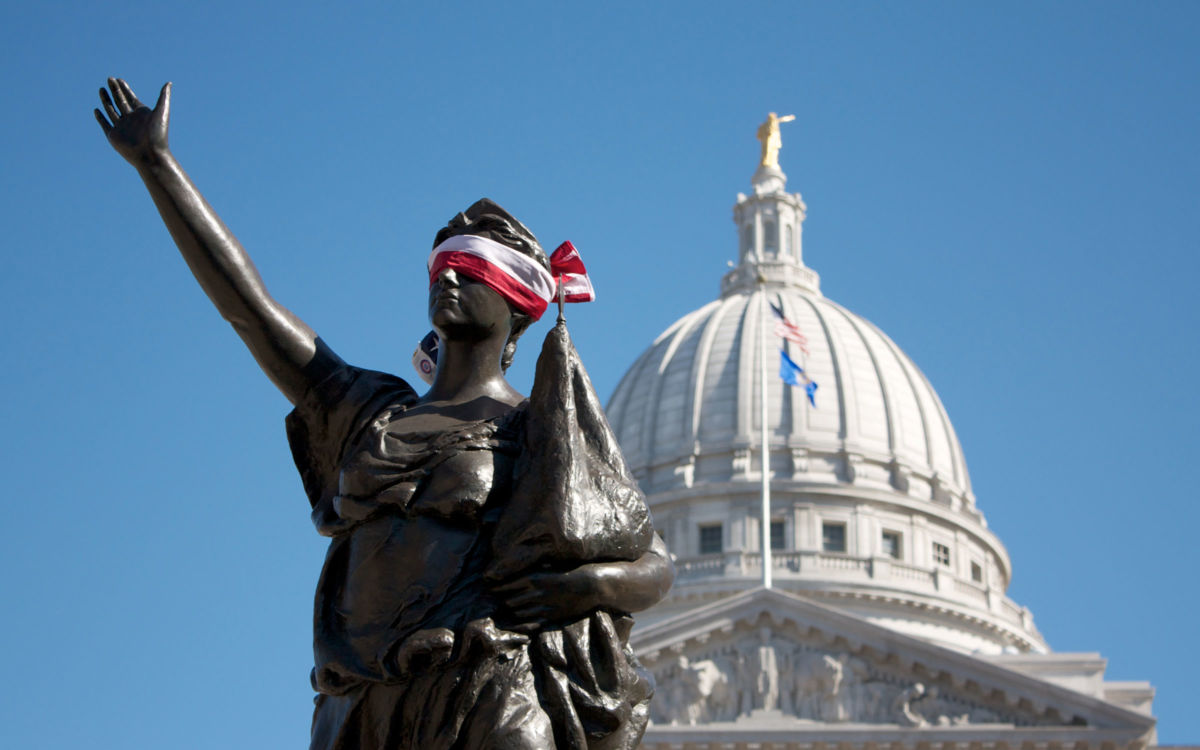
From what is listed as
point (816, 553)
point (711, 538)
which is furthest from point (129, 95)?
point (711, 538)

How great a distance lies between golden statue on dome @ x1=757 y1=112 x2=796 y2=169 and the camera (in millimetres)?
91312

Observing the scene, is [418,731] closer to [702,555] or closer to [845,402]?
[702,555]

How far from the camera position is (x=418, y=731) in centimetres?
456

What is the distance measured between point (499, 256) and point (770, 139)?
8781 cm

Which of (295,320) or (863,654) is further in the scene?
(863,654)

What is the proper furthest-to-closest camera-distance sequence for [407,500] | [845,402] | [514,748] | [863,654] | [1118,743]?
[845,402], [863,654], [1118,743], [407,500], [514,748]

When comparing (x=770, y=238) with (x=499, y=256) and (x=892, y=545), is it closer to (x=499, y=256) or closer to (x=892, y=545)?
(x=892, y=545)

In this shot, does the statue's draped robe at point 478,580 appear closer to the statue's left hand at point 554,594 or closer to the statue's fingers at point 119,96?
the statue's left hand at point 554,594

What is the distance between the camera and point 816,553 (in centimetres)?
7275

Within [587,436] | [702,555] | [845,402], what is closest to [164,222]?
[587,436]

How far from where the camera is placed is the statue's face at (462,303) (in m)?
5.08

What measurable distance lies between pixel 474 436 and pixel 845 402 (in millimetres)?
76787

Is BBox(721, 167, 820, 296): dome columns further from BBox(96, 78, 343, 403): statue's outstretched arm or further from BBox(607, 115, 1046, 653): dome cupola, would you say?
BBox(96, 78, 343, 403): statue's outstretched arm

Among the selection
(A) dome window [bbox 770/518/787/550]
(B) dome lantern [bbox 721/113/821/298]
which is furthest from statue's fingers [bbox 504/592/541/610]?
(B) dome lantern [bbox 721/113/821/298]
